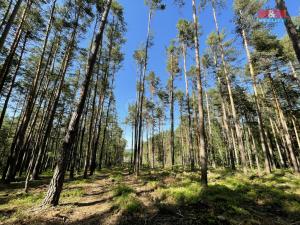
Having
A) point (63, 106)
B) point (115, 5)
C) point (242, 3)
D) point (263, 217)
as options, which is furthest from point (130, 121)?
point (263, 217)

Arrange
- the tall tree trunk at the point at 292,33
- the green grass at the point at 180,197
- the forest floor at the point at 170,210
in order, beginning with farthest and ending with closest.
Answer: the tall tree trunk at the point at 292,33 < the green grass at the point at 180,197 < the forest floor at the point at 170,210

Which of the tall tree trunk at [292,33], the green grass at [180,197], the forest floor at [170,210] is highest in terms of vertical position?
the tall tree trunk at [292,33]

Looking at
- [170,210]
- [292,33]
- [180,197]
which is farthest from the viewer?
[292,33]

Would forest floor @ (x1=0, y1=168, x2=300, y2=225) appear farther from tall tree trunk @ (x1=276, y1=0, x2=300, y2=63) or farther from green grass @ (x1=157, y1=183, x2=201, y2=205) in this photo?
tall tree trunk @ (x1=276, y1=0, x2=300, y2=63)

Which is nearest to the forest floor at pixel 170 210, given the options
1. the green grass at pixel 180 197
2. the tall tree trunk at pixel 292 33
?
the green grass at pixel 180 197

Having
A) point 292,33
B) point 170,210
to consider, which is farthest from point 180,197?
point 292,33

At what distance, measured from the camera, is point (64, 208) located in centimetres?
616

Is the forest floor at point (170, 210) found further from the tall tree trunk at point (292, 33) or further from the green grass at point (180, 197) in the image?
the tall tree trunk at point (292, 33)

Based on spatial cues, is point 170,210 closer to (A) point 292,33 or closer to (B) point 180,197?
(B) point 180,197

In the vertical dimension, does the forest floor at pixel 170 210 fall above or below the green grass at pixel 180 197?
below

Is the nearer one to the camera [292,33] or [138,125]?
[292,33]

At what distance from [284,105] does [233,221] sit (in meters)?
25.1

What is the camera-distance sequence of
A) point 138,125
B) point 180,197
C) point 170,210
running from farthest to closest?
1. point 138,125
2. point 180,197
3. point 170,210

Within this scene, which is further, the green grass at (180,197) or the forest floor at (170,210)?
the green grass at (180,197)
